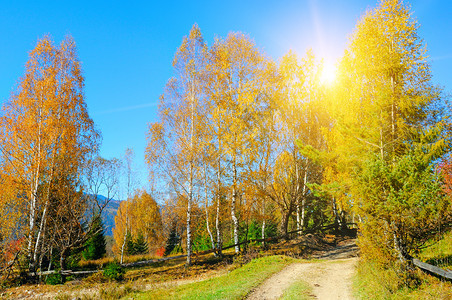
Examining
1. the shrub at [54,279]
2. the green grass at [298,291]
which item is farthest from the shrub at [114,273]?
the green grass at [298,291]

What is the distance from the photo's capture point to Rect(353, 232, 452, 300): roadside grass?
6.99 metres

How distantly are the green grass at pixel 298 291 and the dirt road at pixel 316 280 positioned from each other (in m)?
0.16

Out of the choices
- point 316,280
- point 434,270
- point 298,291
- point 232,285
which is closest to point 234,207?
point 232,285

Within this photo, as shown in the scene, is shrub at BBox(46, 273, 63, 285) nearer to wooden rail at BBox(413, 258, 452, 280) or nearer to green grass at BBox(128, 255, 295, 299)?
green grass at BBox(128, 255, 295, 299)

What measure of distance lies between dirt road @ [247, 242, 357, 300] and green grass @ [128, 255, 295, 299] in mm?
405

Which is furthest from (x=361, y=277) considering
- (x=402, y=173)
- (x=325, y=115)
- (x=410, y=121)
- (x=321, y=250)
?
(x=325, y=115)

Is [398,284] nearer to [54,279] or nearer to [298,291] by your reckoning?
[298,291]

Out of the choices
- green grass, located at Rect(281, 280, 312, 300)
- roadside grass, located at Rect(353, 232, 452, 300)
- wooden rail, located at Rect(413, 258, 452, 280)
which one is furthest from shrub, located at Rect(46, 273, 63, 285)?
wooden rail, located at Rect(413, 258, 452, 280)

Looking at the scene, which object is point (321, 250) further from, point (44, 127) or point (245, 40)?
point (44, 127)

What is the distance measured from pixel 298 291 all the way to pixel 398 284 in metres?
3.02

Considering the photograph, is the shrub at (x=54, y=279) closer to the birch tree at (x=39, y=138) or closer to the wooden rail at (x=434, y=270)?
the birch tree at (x=39, y=138)

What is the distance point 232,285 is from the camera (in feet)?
33.8

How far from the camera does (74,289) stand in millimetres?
12539

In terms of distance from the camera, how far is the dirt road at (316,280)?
29.8 ft
